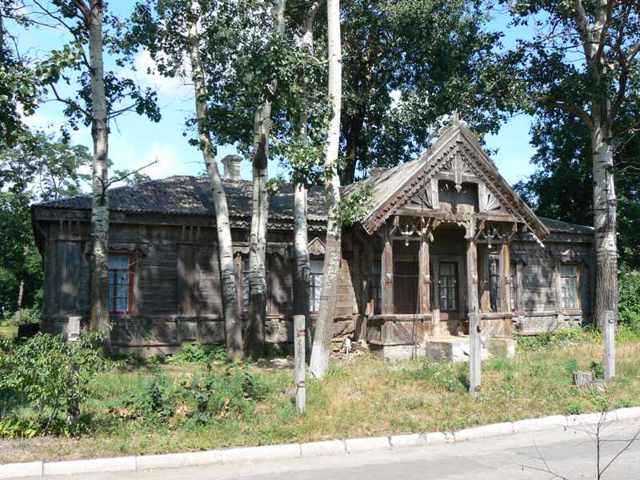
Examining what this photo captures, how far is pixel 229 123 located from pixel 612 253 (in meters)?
14.0

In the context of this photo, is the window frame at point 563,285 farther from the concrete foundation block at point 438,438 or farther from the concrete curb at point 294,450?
the concrete foundation block at point 438,438

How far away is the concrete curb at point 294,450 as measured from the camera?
7.19 metres

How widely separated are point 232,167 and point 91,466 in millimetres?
17849

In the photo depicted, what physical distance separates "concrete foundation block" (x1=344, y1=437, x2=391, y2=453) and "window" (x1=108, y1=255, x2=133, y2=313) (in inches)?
429

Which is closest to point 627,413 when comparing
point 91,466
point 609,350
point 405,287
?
point 609,350

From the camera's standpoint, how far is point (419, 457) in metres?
8.05

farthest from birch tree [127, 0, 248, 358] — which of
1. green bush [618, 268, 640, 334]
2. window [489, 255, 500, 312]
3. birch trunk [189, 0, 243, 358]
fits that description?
green bush [618, 268, 640, 334]

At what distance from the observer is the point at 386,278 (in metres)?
17.4

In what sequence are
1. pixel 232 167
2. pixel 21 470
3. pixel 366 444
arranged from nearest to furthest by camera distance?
pixel 21 470, pixel 366 444, pixel 232 167

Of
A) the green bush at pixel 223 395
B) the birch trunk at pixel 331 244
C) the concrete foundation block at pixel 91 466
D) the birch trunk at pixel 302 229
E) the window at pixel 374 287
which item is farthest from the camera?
the window at pixel 374 287

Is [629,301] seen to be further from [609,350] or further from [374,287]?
[609,350]

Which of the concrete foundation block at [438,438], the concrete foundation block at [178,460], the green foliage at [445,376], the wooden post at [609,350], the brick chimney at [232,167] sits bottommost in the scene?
the concrete foundation block at [438,438]

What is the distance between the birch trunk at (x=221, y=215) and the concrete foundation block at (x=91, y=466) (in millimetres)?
9087

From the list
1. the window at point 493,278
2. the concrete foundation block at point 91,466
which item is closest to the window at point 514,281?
the window at point 493,278
